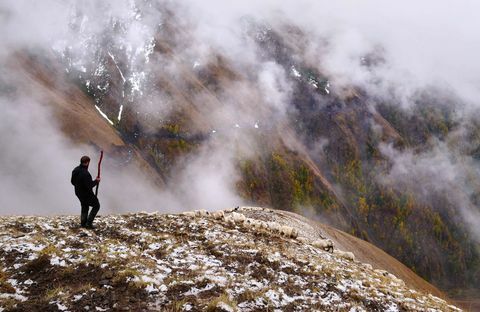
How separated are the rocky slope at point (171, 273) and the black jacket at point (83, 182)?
5.91ft

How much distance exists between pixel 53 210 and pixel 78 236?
192796mm

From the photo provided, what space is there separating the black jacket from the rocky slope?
70.9 inches

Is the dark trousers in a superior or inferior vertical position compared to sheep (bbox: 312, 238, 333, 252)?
inferior

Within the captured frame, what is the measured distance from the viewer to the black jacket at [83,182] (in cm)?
2036

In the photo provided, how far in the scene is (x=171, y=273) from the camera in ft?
53.9

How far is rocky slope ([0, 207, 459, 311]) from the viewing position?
13945 millimetres

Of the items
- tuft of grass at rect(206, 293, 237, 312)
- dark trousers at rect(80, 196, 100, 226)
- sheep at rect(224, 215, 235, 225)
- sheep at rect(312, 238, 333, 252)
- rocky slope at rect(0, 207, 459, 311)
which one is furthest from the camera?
sheep at rect(312, 238, 333, 252)

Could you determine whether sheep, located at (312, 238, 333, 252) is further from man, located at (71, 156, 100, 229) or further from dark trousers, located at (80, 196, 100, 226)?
man, located at (71, 156, 100, 229)

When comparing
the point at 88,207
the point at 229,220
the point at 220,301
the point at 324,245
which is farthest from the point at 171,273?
the point at 324,245

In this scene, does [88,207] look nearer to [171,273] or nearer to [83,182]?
[83,182]

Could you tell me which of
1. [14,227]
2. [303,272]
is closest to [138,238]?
[14,227]

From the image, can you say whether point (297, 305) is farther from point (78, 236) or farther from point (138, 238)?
point (78, 236)

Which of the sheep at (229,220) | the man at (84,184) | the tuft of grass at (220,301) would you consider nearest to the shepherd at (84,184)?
the man at (84,184)

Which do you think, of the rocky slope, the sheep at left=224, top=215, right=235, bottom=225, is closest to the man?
the rocky slope
